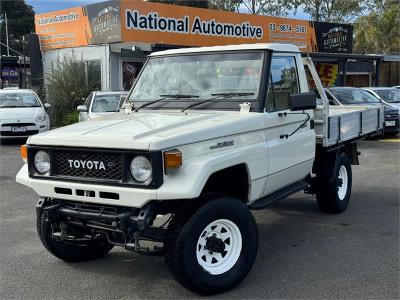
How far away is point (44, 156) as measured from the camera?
4512 millimetres

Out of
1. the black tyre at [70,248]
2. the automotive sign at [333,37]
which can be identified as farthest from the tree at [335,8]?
the black tyre at [70,248]

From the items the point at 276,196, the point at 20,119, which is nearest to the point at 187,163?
the point at 276,196

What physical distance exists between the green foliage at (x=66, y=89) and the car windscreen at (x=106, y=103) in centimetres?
497

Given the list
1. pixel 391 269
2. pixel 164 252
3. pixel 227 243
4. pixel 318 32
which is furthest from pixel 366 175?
pixel 318 32

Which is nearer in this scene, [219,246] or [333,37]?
[219,246]

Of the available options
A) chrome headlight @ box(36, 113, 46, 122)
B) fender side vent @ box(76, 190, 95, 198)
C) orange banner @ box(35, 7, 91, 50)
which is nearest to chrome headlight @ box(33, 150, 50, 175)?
fender side vent @ box(76, 190, 95, 198)

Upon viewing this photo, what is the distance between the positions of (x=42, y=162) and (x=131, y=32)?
14.8 metres

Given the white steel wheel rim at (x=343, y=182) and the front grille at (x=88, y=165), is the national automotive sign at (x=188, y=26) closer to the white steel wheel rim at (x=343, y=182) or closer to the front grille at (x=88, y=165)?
the white steel wheel rim at (x=343, y=182)

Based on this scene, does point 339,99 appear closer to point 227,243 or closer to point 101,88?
point 101,88

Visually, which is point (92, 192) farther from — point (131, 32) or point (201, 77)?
point (131, 32)

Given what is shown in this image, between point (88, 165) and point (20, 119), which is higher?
point (88, 165)

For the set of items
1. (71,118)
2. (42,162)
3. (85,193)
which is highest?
(42,162)

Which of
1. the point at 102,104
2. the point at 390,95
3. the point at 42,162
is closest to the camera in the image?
the point at 42,162

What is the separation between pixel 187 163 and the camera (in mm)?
4082
